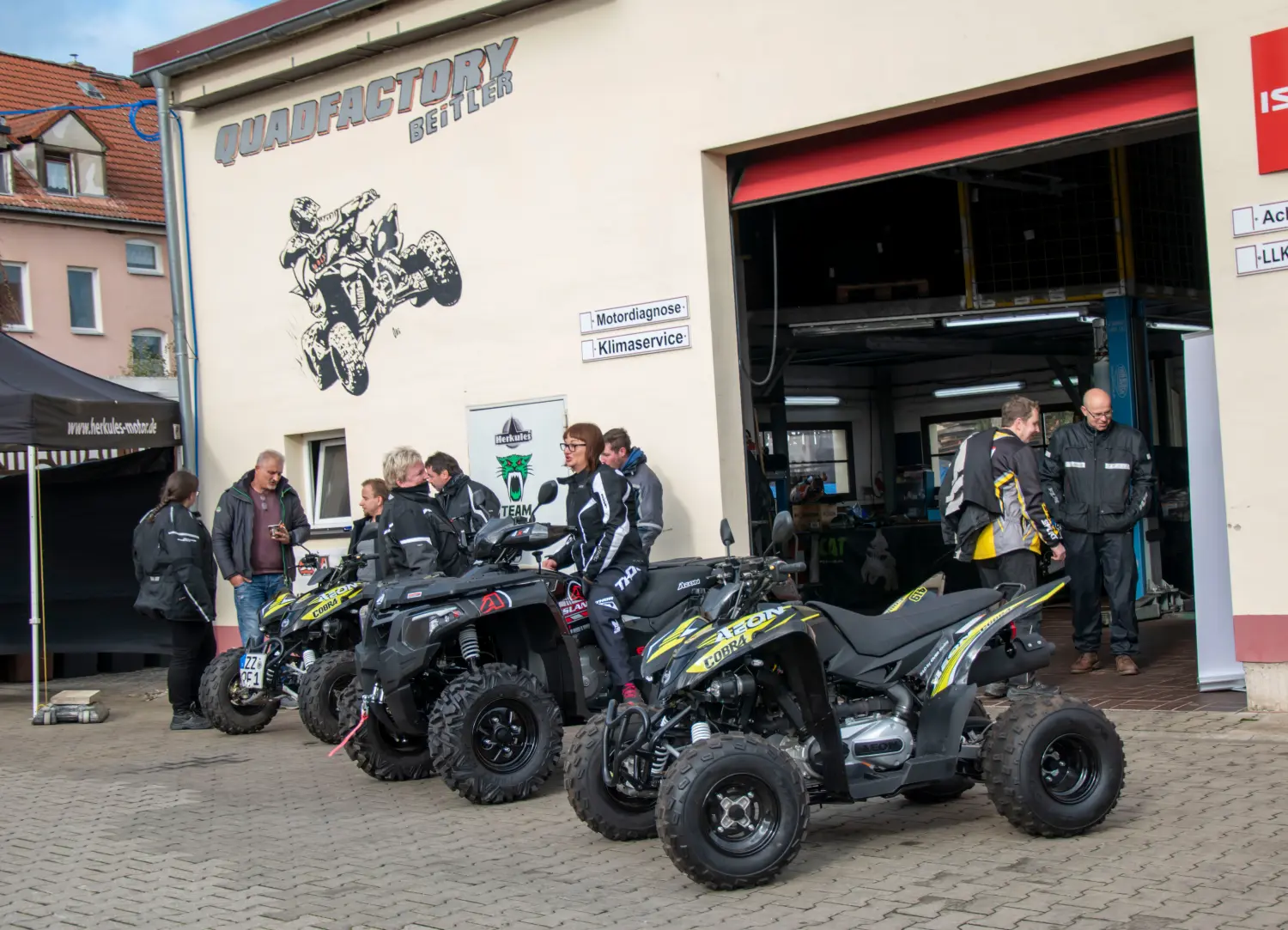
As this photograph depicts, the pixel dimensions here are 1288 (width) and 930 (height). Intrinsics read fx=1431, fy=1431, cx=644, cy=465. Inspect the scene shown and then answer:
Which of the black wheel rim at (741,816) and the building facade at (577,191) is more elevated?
the building facade at (577,191)

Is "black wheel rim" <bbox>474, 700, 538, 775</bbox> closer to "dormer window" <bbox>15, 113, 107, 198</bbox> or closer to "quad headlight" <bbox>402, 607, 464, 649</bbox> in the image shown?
"quad headlight" <bbox>402, 607, 464, 649</bbox>

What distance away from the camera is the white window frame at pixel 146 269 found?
138 feet

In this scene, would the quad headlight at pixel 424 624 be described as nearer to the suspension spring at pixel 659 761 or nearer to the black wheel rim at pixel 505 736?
the black wheel rim at pixel 505 736

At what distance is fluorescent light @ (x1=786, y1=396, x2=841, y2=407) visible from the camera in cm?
2025

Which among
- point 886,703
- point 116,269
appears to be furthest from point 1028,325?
point 116,269

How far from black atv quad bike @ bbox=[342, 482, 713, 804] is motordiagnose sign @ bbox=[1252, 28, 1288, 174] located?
12.2 ft

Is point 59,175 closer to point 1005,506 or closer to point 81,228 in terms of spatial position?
point 81,228

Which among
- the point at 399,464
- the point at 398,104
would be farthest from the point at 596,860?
the point at 398,104

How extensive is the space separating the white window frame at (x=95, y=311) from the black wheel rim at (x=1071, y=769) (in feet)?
129

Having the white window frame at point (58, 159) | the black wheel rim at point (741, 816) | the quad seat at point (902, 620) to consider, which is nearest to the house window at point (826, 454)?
the quad seat at point (902, 620)

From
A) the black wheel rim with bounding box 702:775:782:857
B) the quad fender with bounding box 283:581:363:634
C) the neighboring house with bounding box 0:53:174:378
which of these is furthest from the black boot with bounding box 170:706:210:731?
the neighboring house with bounding box 0:53:174:378

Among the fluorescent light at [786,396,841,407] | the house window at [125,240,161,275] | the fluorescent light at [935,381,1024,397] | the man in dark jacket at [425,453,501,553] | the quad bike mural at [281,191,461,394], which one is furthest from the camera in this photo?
the house window at [125,240,161,275]

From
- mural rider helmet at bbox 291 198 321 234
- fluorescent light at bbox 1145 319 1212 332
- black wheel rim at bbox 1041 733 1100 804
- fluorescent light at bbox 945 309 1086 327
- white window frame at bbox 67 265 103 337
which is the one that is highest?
white window frame at bbox 67 265 103 337

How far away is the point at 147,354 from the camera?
3809cm
